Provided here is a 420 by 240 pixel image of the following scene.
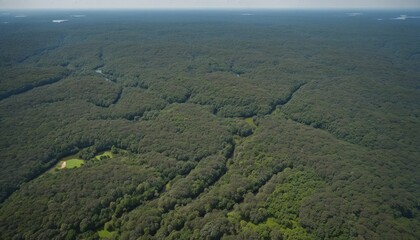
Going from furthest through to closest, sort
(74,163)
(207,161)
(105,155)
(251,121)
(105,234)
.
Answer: (251,121) → (105,155) → (74,163) → (207,161) → (105,234)

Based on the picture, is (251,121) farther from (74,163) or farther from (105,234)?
(105,234)

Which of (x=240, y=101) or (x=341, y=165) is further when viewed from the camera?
(x=240, y=101)

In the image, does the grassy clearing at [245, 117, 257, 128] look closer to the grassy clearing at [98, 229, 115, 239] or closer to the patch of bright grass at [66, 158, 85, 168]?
the patch of bright grass at [66, 158, 85, 168]

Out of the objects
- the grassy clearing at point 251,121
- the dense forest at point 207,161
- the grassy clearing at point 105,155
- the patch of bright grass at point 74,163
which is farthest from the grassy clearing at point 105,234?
the grassy clearing at point 251,121

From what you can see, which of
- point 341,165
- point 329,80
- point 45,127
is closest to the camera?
point 341,165

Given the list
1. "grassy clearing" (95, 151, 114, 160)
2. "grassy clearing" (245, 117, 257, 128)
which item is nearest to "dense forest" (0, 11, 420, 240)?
"grassy clearing" (95, 151, 114, 160)

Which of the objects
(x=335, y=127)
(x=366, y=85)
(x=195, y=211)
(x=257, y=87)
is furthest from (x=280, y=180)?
(x=366, y=85)

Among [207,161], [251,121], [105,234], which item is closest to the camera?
[105,234]

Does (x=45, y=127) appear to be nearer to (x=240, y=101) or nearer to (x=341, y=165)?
(x=240, y=101)

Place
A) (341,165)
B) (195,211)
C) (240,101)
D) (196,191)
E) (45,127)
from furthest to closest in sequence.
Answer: (240,101)
(45,127)
(341,165)
(196,191)
(195,211)

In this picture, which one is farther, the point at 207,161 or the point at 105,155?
the point at 105,155

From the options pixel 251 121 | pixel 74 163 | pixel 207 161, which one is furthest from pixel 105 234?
pixel 251 121
